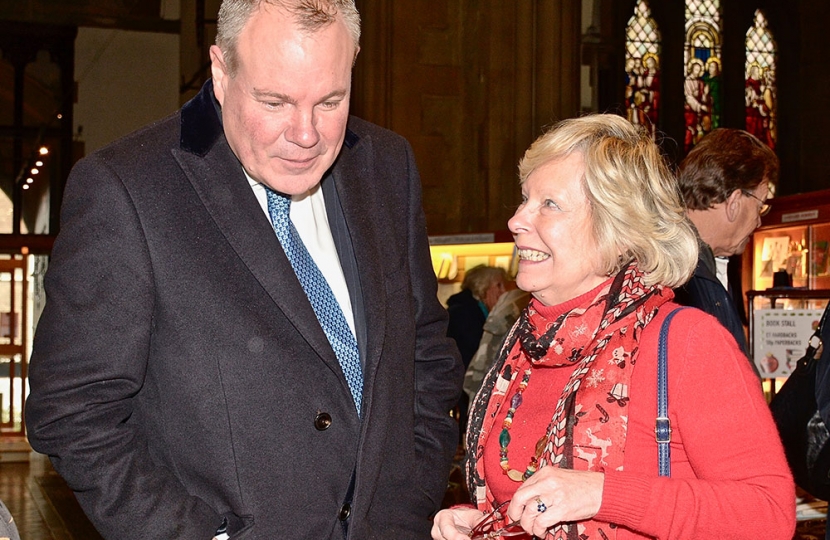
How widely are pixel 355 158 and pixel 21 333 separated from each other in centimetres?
1113

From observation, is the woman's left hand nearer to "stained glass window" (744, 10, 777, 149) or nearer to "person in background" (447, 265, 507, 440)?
"person in background" (447, 265, 507, 440)

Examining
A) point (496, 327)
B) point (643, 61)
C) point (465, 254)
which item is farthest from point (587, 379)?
point (643, 61)

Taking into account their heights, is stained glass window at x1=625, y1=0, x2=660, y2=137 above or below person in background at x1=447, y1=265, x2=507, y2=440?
above

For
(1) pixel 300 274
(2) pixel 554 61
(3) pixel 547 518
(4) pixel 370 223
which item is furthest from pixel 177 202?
(2) pixel 554 61

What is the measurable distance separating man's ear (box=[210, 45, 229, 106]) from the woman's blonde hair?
693 mm

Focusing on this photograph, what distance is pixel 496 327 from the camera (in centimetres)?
690

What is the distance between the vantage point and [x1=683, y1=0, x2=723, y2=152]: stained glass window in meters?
16.0

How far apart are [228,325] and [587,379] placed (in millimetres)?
694

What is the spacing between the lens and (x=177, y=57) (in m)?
14.3

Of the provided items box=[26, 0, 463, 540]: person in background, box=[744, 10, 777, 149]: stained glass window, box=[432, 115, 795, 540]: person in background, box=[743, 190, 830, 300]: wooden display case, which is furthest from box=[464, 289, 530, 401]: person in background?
box=[744, 10, 777, 149]: stained glass window

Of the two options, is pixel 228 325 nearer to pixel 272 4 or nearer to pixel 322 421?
pixel 322 421

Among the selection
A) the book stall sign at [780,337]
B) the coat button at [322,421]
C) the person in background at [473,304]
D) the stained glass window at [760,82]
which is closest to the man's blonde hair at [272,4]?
the coat button at [322,421]

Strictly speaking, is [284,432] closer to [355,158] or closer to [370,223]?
[370,223]

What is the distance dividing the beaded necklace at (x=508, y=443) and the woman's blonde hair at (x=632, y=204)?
318 millimetres
